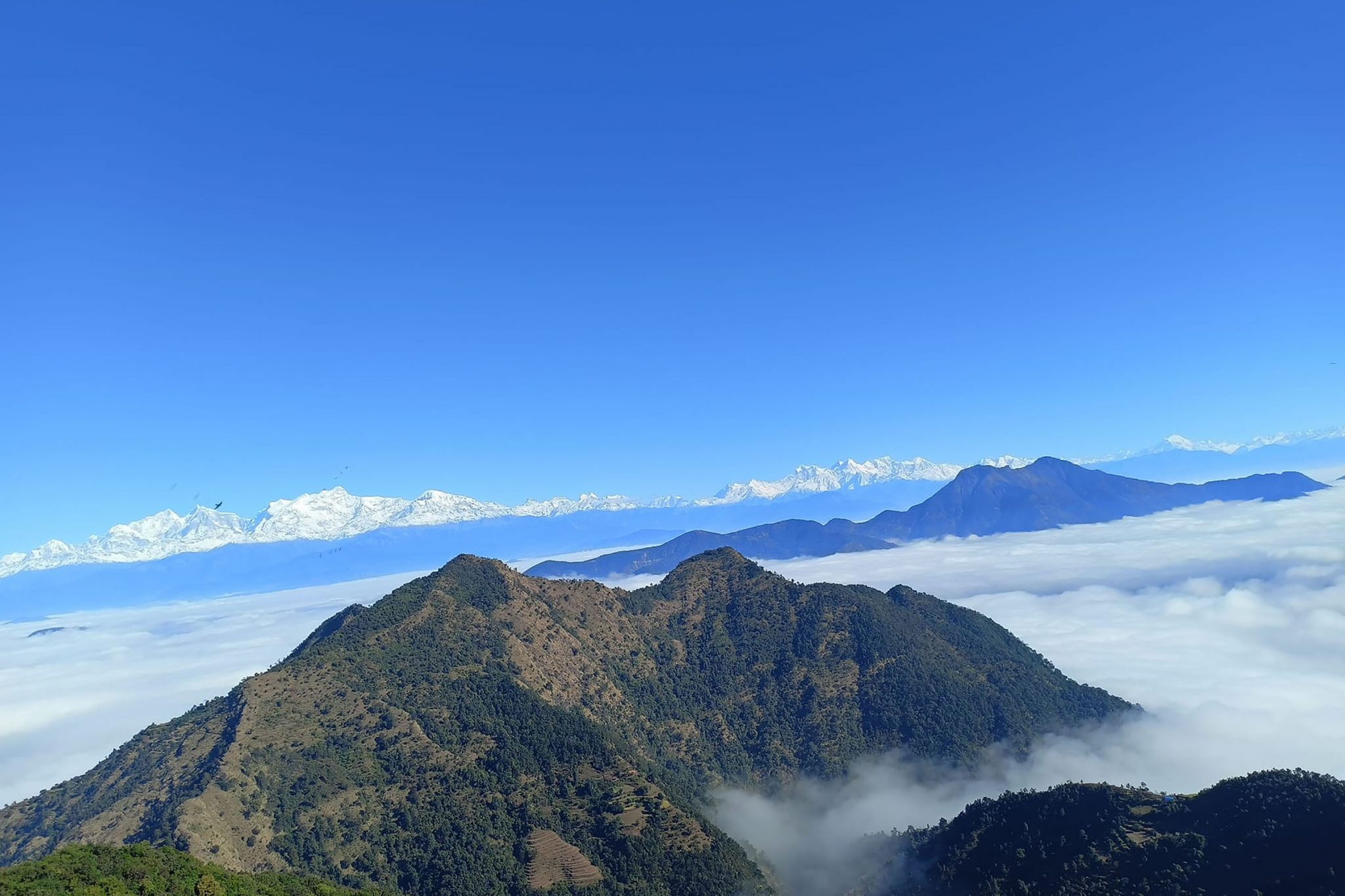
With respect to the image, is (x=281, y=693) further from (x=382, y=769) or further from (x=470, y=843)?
(x=470, y=843)

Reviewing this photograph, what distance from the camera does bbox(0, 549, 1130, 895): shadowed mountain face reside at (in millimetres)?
117312

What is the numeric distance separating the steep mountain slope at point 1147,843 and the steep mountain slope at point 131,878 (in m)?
91.0

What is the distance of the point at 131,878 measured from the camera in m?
73.7

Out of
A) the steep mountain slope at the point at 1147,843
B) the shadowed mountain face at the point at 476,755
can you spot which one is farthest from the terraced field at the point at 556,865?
the steep mountain slope at the point at 1147,843

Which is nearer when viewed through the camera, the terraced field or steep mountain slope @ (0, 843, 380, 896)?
steep mountain slope @ (0, 843, 380, 896)

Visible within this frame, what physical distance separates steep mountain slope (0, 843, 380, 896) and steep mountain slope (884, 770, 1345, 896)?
91.0 meters

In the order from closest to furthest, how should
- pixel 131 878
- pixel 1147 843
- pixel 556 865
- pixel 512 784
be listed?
1. pixel 131 878
2. pixel 1147 843
3. pixel 556 865
4. pixel 512 784

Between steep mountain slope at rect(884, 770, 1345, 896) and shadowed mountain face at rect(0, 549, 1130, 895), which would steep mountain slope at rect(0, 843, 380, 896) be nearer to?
shadowed mountain face at rect(0, 549, 1130, 895)

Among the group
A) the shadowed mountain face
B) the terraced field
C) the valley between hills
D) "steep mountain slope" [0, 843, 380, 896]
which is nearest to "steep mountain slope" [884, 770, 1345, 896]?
the valley between hills

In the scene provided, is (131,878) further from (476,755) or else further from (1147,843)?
(1147,843)

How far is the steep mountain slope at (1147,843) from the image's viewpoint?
8875cm

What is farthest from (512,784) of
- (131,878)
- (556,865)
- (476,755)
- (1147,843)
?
(1147,843)

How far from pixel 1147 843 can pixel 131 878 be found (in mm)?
122902

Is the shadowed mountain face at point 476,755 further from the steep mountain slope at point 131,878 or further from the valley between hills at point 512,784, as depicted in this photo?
the steep mountain slope at point 131,878
